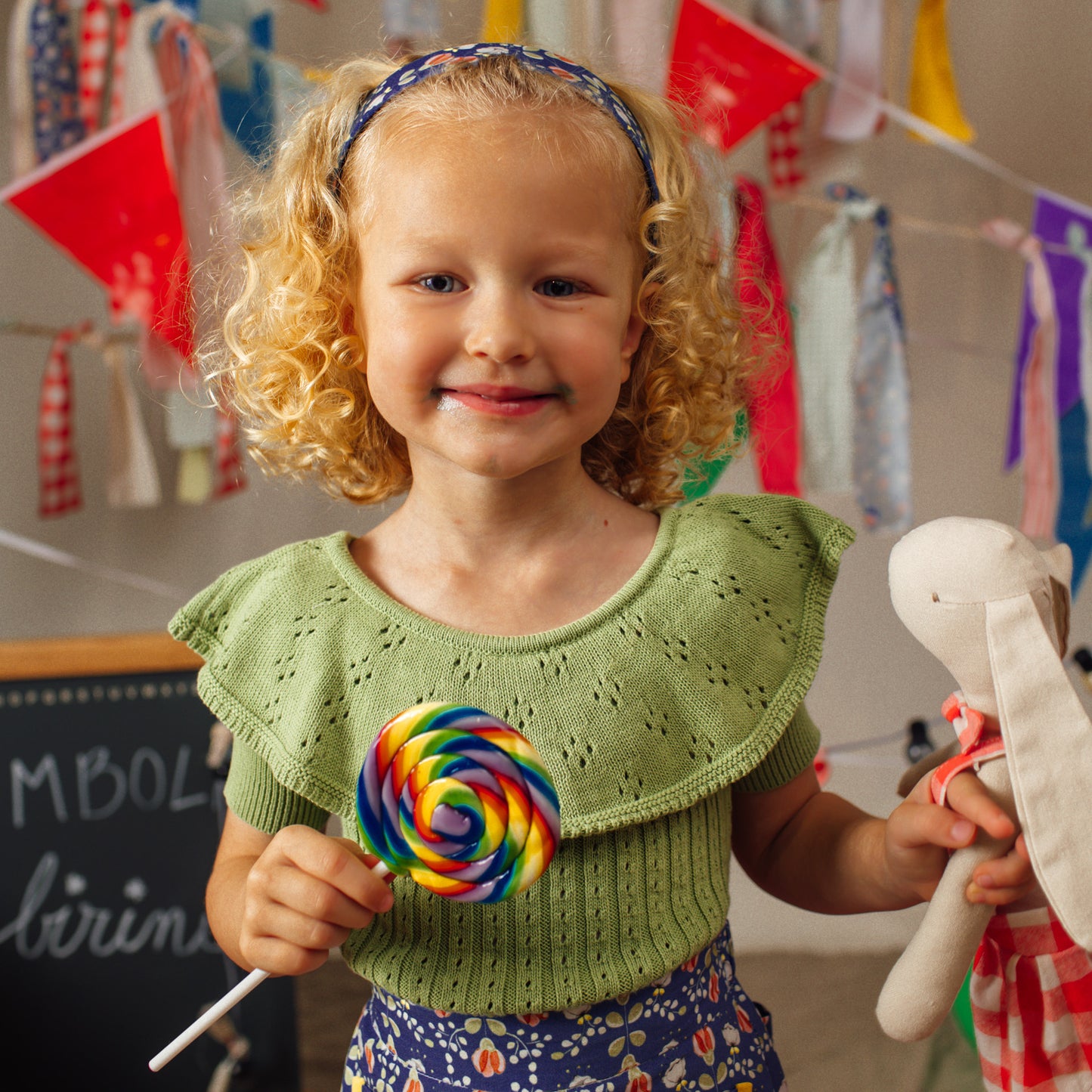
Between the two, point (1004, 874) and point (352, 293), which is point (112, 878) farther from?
point (1004, 874)

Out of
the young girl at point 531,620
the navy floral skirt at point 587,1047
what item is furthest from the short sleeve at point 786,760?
the navy floral skirt at point 587,1047

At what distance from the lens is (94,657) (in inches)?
60.7

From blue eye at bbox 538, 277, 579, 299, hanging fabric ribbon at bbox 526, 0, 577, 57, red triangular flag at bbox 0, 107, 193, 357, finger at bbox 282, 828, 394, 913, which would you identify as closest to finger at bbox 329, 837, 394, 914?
finger at bbox 282, 828, 394, 913

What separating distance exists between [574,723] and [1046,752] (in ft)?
0.88

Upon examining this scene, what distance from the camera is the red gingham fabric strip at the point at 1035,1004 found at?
682mm

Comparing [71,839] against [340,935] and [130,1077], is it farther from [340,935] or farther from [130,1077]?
[340,935]

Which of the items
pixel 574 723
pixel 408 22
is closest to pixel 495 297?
pixel 574 723

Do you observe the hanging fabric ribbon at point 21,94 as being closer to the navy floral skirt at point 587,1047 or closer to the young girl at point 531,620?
the young girl at point 531,620

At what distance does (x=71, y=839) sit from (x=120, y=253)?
844 millimetres

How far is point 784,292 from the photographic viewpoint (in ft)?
5.44

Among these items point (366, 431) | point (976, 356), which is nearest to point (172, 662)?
point (366, 431)

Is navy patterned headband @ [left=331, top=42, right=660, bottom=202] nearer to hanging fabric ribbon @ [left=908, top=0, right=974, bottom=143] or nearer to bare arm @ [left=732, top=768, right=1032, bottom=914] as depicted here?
bare arm @ [left=732, top=768, right=1032, bottom=914]

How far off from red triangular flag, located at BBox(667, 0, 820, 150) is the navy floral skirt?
1170mm

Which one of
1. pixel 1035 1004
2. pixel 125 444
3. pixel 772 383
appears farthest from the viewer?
pixel 125 444
